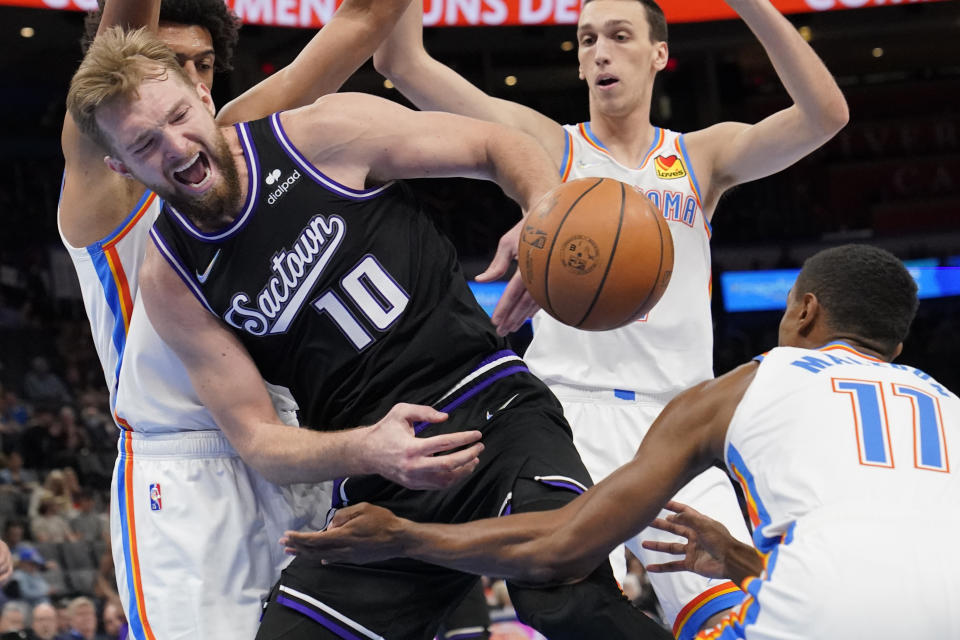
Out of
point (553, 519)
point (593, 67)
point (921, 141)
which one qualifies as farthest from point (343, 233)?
point (921, 141)

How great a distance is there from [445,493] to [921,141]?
64.6 ft

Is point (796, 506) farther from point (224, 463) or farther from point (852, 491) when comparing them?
point (224, 463)

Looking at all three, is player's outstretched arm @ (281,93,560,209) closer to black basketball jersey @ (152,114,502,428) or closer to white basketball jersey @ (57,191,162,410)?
black basketball jersey @ (152,114,502,428)

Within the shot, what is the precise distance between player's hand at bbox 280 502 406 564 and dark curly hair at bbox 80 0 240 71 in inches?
76.0

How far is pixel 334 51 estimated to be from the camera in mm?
4031

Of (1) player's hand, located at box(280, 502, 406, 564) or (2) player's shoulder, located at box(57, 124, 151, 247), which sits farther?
(2) player's shoulder, located at box(57, 124, 151, 247)

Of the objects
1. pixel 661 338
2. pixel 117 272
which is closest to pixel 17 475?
pixel 117 272

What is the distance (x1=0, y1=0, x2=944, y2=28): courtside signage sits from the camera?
37.4 feet

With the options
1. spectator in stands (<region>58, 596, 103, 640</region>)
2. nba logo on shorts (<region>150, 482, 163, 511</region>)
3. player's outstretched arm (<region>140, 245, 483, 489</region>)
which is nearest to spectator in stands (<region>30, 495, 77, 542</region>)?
spectator in stands (<region>58, 596, 103, 640</region>)

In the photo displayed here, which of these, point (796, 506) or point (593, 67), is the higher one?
point (593, 67)

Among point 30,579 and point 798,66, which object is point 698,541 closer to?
point 798,66

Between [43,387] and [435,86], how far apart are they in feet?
37.7

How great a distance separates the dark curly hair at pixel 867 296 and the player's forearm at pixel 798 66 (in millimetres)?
1393

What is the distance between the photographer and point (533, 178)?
338 centimetres
